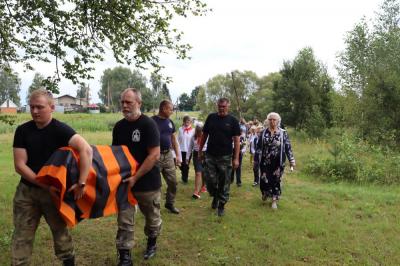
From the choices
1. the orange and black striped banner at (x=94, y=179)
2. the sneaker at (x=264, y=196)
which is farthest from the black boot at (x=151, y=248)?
the sneaker at (x=264, y=196)

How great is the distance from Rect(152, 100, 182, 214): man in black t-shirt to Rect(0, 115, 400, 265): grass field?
18.6 inches

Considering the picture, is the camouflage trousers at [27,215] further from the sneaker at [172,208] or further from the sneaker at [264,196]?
the sneaker at [264,196]

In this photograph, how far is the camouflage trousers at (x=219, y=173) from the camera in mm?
6953

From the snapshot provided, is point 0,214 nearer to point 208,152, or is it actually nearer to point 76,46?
point 76,46

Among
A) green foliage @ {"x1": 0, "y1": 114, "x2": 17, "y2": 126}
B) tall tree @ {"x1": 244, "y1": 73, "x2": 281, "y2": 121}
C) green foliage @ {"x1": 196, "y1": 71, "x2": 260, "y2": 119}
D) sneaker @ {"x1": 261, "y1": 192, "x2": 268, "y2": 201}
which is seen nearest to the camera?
green foliage @ {"x1": 0, "y1": 114, "x2": 17, "y2": 126}

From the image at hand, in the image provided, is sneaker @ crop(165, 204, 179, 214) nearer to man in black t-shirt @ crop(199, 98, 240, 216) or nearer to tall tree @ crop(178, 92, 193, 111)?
man in black t-shirt @ crop(199, 98, 240, 216)

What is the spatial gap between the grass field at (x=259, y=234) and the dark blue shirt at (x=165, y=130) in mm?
1241

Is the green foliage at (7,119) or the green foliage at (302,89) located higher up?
the green foliage at (302,89)

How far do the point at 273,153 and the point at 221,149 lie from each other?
124 centimetres

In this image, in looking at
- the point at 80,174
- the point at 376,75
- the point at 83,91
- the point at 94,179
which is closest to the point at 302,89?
the point at 376,75

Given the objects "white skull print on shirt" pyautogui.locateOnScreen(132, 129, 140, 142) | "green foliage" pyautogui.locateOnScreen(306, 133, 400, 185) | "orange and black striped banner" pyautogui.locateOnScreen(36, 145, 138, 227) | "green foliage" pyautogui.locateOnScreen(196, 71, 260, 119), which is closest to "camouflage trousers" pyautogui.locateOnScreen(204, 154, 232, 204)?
"white skull print on shirt" pyautogui.locateOnScreen(132, 129, 140, 142)

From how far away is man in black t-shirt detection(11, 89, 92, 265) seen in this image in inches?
146

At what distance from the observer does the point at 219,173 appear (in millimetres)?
7023

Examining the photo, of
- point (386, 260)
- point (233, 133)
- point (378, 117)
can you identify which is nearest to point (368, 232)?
point (386, 260)
